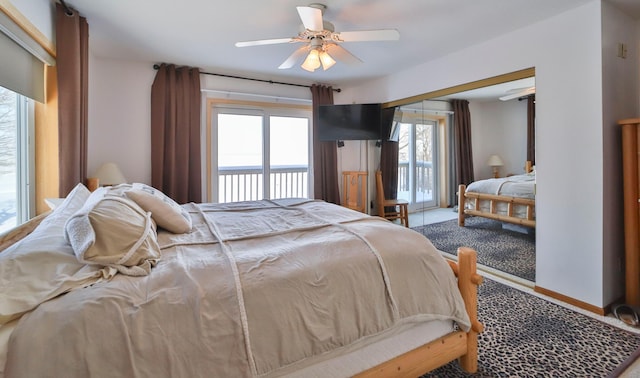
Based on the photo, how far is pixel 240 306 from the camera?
1089 mm

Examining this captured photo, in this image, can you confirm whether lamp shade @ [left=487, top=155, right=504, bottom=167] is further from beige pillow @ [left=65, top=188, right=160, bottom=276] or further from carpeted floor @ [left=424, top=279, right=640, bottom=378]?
beige pillow @ [left=65, top=188, right=160, bottom=276]

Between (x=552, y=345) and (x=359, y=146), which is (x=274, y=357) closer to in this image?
(x=552, y=345)

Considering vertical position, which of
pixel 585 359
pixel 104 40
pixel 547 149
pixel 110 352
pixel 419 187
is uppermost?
pixel 104 40

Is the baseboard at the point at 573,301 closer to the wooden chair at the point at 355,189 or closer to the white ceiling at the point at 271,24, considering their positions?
the white ceiling at the point at 271,24

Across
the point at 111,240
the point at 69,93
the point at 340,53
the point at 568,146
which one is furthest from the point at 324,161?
the point at 111,240

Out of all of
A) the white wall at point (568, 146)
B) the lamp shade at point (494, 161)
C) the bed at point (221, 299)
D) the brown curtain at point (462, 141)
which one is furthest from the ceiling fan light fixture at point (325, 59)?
the lamp shade at point (494, 161)

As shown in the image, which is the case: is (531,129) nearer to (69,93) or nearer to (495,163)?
(495,163)

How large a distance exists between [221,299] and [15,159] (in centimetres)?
220

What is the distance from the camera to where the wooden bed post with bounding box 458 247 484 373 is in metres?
1.61

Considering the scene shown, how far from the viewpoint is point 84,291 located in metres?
1.00

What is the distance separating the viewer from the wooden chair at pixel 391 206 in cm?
459

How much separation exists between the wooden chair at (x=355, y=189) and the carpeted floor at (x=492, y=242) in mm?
982

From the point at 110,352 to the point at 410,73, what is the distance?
4.05 metres

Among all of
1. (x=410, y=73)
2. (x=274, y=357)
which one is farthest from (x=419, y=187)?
(x=274, y=357)
